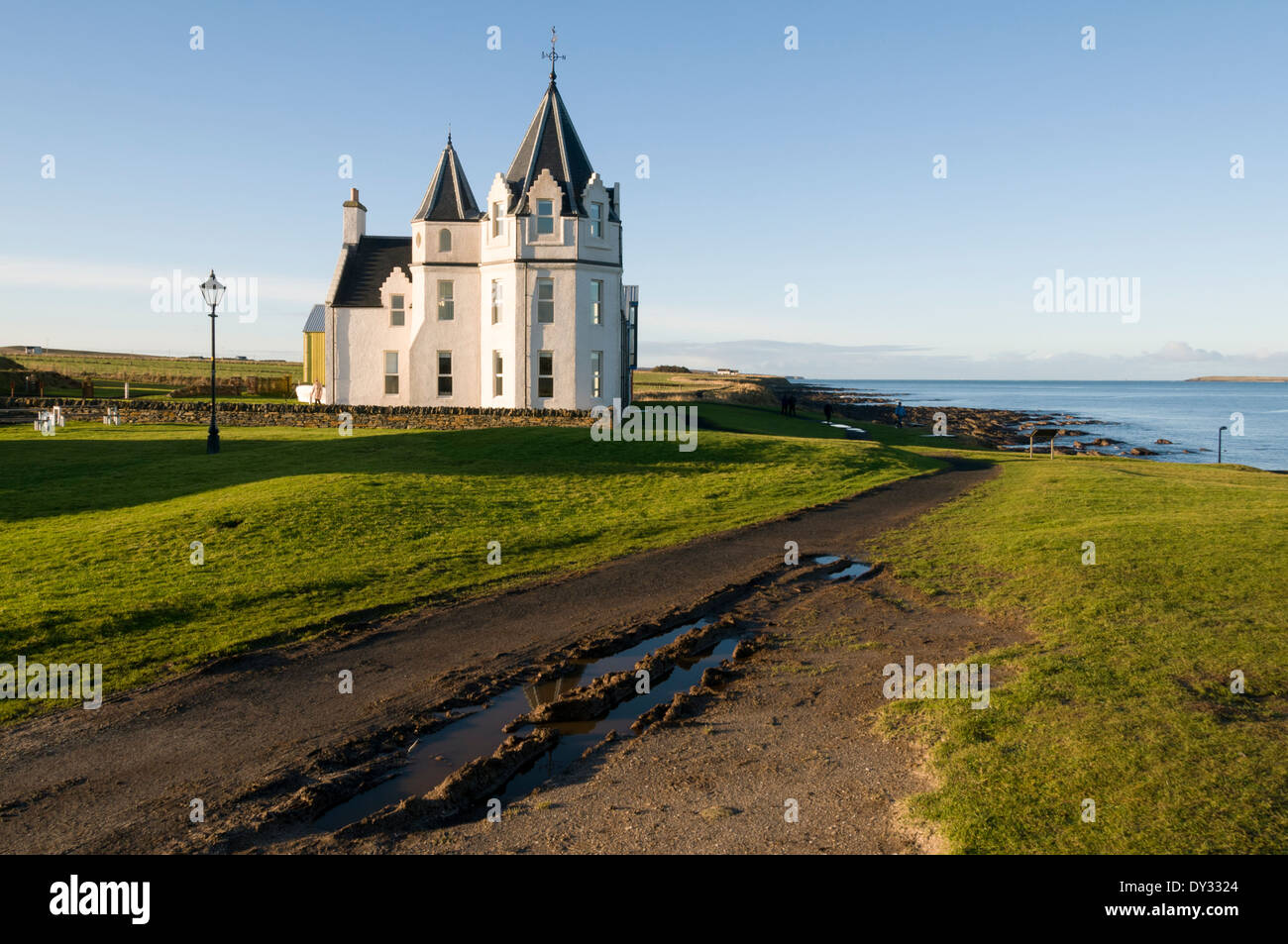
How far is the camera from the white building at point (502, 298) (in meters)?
38.7

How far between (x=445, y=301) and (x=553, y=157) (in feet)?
29.9

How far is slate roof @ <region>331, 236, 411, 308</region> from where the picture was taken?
4506 cm

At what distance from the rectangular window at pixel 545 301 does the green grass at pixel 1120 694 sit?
2377 cm

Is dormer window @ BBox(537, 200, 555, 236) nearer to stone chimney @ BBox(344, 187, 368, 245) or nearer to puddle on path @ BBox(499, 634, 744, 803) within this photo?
stone chimney @ BBox(344, 187, 368, 245)

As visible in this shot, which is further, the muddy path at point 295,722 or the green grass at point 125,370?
the green grass at point 125,370

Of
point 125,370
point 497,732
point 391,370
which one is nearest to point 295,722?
point 497,732

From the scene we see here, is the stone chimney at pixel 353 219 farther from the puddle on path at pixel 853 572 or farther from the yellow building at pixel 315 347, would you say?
the puddle on path at pixel 853 572

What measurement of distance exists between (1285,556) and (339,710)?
1640 cm

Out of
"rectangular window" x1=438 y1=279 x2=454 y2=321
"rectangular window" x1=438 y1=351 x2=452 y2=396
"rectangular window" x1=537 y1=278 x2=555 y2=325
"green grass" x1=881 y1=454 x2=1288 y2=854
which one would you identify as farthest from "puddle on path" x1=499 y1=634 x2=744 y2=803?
"rectangular window" x1=438 y1=279 x2=454 y2=321

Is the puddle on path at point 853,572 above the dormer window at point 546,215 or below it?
below

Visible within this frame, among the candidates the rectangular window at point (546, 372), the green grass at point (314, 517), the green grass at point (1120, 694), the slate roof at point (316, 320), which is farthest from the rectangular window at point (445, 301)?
the green grass at point (1120, 694)

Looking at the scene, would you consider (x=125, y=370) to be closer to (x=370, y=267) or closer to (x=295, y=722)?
(x=370, y=267)
